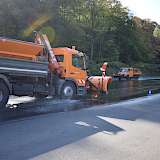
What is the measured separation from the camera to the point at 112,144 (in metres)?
8.79

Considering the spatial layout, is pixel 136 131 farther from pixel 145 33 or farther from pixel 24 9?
pixel 145 33

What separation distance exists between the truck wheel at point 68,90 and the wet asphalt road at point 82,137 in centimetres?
404

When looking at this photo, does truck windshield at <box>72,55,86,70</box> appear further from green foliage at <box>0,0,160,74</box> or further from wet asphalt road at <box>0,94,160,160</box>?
green foliage at <box>0,0,160,74</box>

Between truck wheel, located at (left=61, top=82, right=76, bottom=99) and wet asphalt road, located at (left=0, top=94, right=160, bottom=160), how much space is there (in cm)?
404

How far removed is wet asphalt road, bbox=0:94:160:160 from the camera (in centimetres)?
771

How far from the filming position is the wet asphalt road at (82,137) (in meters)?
7.71

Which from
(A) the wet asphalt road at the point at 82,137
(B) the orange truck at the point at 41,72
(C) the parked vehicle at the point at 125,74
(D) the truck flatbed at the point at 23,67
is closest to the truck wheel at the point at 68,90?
(B) the orange truck at the point at 41,72

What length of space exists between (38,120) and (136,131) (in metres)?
2.96

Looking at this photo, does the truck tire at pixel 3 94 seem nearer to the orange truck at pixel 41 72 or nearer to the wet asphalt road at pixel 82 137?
the orange truck at pixel 41 72

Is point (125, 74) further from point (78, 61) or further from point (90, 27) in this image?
point (78, 61)

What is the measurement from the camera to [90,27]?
59844mm

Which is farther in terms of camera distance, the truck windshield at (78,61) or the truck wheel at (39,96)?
the truck windshield at (78,61)

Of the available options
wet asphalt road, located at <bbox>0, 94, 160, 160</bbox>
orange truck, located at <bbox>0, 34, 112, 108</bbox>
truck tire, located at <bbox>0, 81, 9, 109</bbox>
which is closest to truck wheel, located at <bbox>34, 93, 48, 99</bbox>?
orange truck, located at <bbox>0, 34, 112, 108</bbox>

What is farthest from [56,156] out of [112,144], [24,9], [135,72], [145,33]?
[145,33]
